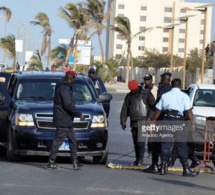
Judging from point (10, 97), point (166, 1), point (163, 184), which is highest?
point (166, 1)

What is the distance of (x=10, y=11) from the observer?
8212 cm

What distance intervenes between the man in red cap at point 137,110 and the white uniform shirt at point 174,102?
116 cm

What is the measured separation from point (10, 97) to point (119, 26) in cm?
6915

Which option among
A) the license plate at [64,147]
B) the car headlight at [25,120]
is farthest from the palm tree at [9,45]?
the license plate at [64,147]

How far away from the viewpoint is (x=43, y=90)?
1592 cm

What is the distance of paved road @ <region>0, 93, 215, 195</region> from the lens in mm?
11250

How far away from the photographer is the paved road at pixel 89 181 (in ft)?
36.9

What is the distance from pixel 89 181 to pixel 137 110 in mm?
2827

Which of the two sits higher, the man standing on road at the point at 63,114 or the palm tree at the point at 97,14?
the palm tree at the point at 97,14

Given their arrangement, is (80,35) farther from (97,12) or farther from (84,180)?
(84,180)

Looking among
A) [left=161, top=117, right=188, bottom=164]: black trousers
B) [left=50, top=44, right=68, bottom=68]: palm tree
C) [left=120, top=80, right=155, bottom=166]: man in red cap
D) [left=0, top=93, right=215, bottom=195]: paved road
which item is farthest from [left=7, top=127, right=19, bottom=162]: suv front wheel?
[left=50, top=44, right=68, bottom=68]: palm tree

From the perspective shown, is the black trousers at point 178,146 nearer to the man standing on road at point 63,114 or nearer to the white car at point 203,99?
the man standing on road at point 63,114

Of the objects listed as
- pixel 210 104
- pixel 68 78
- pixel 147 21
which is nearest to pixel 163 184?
pixel 68 78

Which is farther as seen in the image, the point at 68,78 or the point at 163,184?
the point at 68,78
